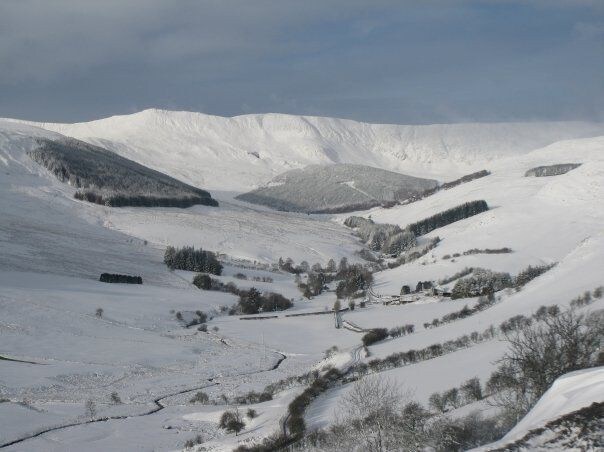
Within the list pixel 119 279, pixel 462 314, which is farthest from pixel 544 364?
pixel 119 279

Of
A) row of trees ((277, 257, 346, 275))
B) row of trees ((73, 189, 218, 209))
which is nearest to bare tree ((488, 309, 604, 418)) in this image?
row of trees ((277, 257, 346, 275))

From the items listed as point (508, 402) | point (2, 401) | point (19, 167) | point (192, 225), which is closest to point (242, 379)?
point (2, 401)

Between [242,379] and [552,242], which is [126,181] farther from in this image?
[242,379]

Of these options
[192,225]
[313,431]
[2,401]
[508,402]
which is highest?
[192,225]

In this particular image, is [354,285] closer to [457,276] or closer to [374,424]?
[457,276]

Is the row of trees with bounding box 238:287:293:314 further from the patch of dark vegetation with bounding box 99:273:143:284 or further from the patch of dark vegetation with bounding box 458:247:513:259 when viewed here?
the patch of dark vegetation with bounding box 458:247:513:259

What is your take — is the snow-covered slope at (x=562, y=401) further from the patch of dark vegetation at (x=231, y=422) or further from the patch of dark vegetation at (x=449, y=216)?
the patch of dark vegetation at (x=449, y=216)
